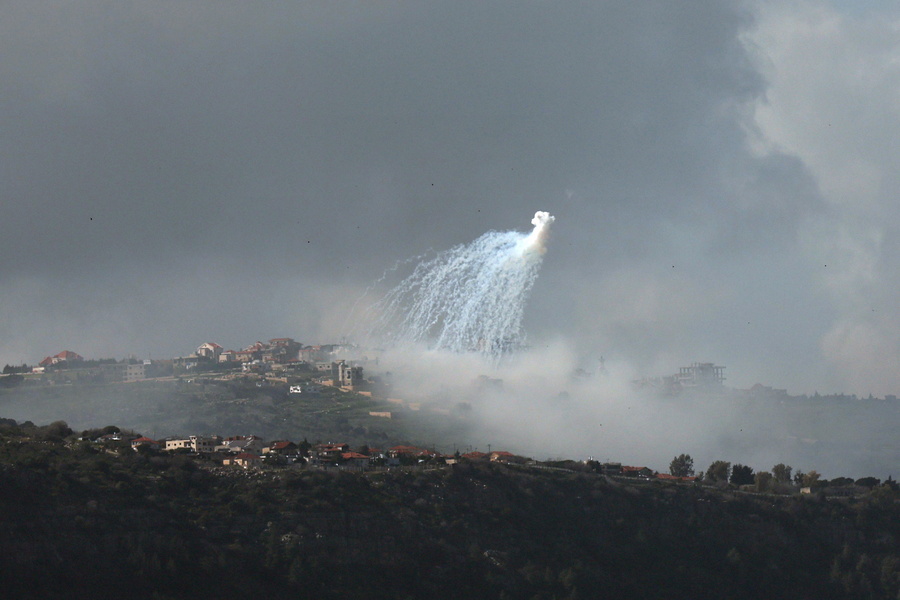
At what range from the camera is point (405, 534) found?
9806cm

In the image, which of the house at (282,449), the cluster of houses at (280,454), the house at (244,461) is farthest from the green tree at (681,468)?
the house at (244,461)

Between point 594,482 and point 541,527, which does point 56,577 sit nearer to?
point 541,527

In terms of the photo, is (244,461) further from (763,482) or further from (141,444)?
(763,482)

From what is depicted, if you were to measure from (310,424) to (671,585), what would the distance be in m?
101

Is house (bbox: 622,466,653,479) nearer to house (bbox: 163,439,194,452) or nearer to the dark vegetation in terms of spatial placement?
the dark vegetation

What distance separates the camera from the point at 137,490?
95312 millimetres

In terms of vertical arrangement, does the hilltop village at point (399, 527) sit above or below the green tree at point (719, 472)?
below

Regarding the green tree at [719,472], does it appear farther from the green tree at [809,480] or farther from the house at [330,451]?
the house at [330,451]

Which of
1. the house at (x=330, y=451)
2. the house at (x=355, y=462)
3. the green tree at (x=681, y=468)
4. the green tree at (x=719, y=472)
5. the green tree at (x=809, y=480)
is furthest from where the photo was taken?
the green tree at (x=681, y=468)

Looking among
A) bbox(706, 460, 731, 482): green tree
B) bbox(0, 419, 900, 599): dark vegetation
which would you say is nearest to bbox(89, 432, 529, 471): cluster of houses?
bbox(0, 419, 900, 599): dark vegetation

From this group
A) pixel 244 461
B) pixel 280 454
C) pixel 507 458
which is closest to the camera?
pixel 244 461

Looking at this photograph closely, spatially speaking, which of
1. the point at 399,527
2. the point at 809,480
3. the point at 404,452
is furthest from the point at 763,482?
the point at 399,527

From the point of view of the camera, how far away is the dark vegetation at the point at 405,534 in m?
85.4

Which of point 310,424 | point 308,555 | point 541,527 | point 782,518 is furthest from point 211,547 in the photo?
point 310,424
